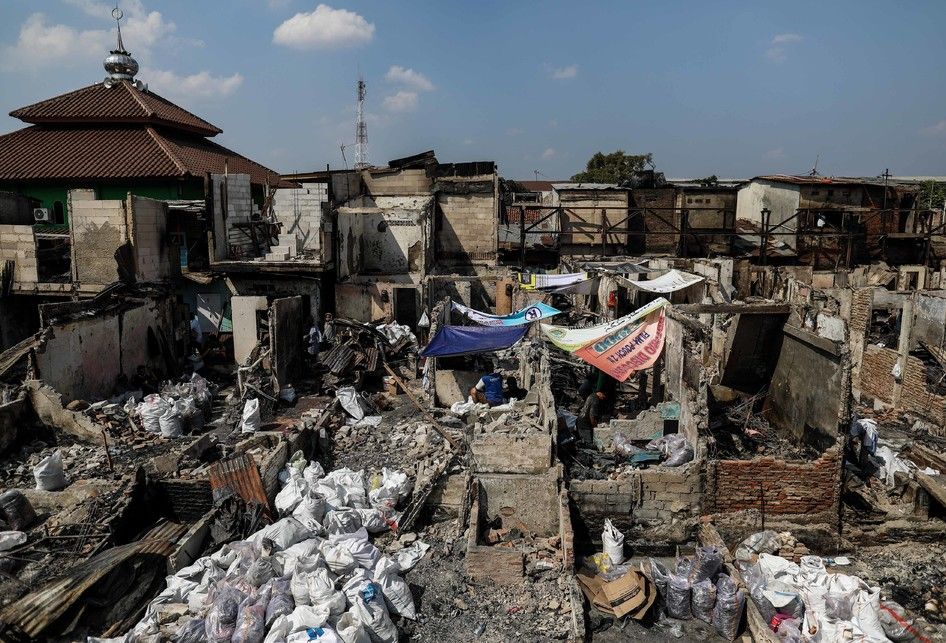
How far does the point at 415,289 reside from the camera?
19.3 meters

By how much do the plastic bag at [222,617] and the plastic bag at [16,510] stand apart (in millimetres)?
4095

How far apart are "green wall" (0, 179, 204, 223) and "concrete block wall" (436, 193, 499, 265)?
8.42 meters

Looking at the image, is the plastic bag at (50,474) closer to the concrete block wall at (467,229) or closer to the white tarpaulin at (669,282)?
the white tarpaulin at (669,282)

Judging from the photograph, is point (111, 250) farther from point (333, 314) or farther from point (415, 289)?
point (415, 289)

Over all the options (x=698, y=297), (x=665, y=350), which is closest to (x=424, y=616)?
(x=665, y=350)

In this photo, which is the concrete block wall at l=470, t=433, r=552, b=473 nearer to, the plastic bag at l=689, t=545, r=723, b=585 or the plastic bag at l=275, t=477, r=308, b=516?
the plastic bag at l=689, t=545, r=723, b=585

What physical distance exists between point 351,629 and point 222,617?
1.44 metres

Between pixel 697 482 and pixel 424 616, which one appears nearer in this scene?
pixel 424 616

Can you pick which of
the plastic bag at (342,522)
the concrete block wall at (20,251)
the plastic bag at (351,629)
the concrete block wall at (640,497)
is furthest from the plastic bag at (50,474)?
the concrete block wall at (20,251)

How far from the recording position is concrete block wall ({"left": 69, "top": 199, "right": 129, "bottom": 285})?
55.4 ft

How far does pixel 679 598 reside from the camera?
7383 mm

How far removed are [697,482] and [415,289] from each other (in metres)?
12.1

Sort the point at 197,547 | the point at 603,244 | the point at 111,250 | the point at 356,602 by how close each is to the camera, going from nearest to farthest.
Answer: the point at 356,602, the point at 197,547, the point at 111,250, the point at 603,244

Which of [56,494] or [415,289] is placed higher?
[415,289]
